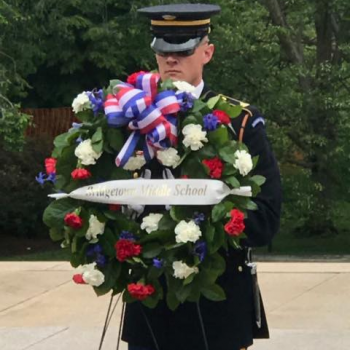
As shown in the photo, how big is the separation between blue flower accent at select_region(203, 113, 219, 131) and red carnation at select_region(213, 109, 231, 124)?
20mm

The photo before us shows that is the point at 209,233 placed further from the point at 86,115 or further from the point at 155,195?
the point at 86,115

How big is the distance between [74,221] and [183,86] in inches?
18.3

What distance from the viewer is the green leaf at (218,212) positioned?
262cm

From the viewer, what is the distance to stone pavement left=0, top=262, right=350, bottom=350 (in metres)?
5.68

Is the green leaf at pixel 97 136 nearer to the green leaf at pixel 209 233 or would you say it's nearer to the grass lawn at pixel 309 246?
the green leaf at pixel 209 233

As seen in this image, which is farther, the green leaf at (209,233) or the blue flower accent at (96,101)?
the blue flower accent at (96,101)

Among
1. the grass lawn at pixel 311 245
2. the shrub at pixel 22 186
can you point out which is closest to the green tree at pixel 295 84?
the grass lawn at pixel 311 245

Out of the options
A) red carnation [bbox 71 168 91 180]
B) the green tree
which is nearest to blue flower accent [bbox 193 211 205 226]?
red carnation [bbox 71 168 91 180]

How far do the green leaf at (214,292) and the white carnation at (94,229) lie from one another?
0.31m

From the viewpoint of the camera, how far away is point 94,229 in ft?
8.72

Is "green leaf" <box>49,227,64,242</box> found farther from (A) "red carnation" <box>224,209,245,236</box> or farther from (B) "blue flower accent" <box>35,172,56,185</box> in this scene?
(A) "red carnation" <box>224,209,245,236</box>

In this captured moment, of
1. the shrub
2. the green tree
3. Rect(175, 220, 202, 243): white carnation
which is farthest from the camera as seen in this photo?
the green tree

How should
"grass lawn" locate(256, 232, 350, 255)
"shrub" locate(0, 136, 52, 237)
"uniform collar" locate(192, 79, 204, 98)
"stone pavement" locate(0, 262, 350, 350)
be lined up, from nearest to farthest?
"uniform collar" locate(192, 79, 204, 98)
"stone pavement" locate(0, 262, 350, 350)
"shrub" locate(0, 136, 52, 237)
"grass lawn" locate(256, 232, 350, 255)

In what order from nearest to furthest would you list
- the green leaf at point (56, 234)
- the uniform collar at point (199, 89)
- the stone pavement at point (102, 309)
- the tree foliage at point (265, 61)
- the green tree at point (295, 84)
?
the green leaf at point (56, 234), the uniform collar at point (199, 89), the stone pavement at point (102, 309), the green tree at point (295, 84), the tree foliage at point (265, 61)
